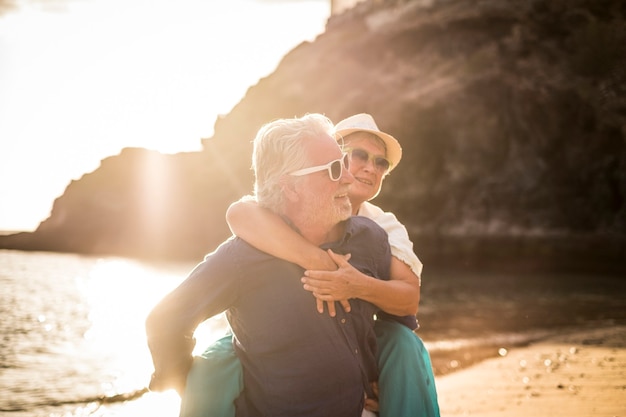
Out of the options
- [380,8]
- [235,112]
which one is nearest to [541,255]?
[380,8]

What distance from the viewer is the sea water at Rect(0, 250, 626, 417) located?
1530 centimetres

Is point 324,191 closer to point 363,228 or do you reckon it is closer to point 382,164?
point 363,228

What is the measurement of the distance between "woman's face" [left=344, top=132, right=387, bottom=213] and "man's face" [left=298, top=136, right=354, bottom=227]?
1.35 metres

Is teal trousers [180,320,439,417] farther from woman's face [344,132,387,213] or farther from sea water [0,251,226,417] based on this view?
sea water [0,251,226,417]

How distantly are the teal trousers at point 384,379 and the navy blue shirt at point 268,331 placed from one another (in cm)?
9

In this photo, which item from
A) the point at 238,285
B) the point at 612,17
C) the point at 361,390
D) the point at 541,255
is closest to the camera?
the point at 238,285

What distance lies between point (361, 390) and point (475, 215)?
5182 centimetres

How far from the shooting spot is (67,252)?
149125 millimetres

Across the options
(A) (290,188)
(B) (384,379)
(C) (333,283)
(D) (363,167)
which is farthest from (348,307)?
(D) (363,167)

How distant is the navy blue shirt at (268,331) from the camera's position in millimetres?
2729

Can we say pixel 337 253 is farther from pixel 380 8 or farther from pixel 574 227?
pixel 380 8

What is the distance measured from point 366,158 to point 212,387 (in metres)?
2.05

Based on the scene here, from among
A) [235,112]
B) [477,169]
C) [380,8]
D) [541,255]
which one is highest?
[380,8]

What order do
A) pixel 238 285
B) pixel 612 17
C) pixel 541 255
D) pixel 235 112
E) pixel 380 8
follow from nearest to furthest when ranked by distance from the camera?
pixel 238 285 → pixel 541 255 → pixel 612 17 → pixel 380 8 → pixel 235 112
